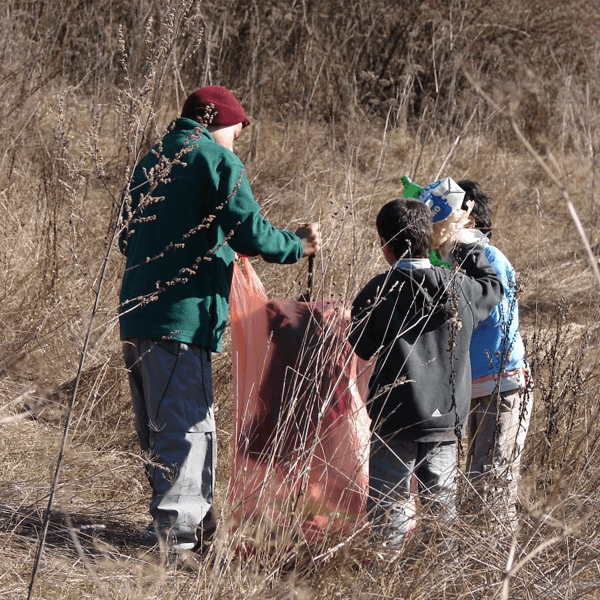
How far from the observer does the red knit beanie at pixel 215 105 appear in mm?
2930

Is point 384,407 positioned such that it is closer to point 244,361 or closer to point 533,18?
point 244,361

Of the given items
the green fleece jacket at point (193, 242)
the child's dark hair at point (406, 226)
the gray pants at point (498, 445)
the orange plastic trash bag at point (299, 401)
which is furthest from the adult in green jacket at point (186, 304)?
the gray pants at point (498, 445)

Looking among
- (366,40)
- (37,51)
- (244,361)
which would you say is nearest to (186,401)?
(244,361)

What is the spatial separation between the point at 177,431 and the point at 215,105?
1058mm

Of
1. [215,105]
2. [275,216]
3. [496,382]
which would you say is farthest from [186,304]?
[275,216]

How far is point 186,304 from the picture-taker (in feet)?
9.17

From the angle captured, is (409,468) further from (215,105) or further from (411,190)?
(215,105)

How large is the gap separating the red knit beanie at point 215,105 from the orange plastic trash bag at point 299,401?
19.7 inches

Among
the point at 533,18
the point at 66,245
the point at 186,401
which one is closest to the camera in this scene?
the point at 186,401

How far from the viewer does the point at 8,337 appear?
4023 millimetres

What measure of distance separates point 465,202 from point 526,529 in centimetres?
120

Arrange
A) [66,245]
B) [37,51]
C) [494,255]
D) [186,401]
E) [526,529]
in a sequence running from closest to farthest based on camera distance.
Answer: [526,529]
[186,401]
[494,255]
[66,245]
[37,51]

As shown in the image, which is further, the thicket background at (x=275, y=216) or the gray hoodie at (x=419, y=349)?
the gray hoodie at (x=419, y=349)

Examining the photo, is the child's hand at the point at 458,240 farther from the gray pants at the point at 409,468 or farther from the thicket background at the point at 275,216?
the gray pants at the point at 409,468
